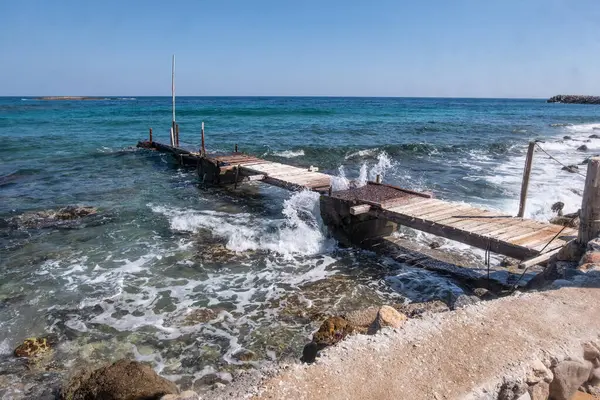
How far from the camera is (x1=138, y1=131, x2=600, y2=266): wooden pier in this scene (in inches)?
310

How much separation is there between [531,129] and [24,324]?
149 feet

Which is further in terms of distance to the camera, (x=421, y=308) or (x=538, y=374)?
(x=421, y=308)

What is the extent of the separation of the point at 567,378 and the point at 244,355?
13.4 feet

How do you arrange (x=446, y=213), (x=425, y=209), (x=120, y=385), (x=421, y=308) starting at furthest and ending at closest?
(x=425, y=209) → (x=446, y=213) → (x=421, y=308) → (x=120, y=385)

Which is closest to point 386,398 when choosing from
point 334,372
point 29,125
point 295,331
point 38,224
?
point 334,372

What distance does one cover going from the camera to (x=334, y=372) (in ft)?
12.9

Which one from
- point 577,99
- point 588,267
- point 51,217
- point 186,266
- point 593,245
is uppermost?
point 577,99

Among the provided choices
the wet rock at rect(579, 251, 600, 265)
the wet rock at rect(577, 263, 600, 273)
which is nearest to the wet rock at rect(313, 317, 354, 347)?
the wet rock at rect(577, 263, 600, 273)

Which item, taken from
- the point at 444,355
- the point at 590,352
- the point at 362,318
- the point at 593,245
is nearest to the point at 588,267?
the point at 593,245

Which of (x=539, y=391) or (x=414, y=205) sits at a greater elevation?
(x=414, y=205)

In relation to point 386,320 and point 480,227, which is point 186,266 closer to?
point 386,320

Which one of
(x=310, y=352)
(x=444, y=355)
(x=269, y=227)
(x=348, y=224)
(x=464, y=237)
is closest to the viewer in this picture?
(x=444, y=355)

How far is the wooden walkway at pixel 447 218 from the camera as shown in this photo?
7.85 metres

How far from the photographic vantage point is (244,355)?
6.50 m
